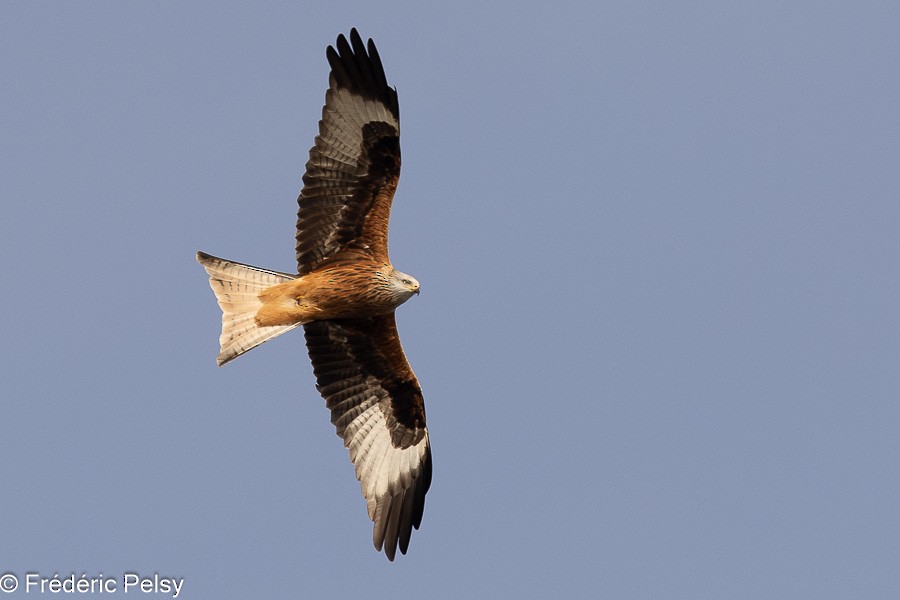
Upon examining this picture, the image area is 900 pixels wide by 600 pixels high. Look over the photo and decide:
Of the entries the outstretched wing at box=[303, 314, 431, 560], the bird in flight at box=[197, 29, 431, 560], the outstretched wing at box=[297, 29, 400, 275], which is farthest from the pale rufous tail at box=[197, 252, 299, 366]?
the outstretched wing at box=[303, 314, 431, 560]

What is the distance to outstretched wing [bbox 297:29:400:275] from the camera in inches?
466

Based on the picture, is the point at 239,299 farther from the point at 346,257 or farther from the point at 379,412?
the point at 379,412

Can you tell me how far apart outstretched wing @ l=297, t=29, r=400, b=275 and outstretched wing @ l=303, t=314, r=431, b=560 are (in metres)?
0.90

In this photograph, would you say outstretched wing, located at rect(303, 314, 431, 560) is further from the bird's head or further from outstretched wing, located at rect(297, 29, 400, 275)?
outstretched wing, located at rect(297, 29, 400, 275)

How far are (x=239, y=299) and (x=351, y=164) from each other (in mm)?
1762

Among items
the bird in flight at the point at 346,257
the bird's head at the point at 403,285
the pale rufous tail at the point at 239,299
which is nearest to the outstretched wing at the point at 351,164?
the bird in flight at the point at 346,257

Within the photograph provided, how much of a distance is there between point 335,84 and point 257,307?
7.71 feet

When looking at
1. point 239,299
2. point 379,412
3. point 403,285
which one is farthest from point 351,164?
point 379,412

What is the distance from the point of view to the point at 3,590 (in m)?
10.4

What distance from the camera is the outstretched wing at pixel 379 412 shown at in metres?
12.5

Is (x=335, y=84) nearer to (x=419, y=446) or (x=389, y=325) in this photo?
(x=389, y=325)

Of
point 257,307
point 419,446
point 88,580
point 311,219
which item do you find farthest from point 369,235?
point 88,580

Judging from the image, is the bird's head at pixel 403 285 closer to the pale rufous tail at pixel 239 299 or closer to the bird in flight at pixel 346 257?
the bird in flight at pixel 346 257

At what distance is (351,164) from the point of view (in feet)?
39.2
